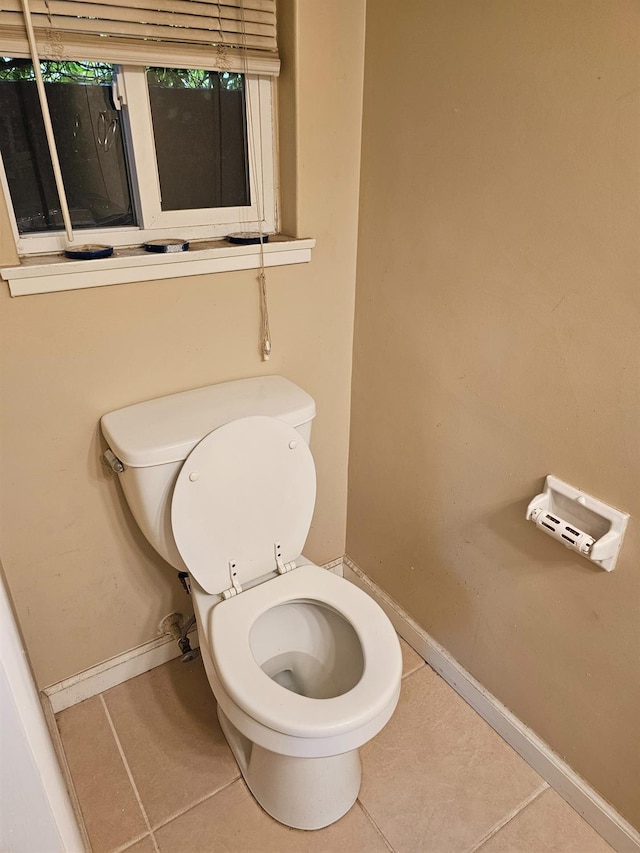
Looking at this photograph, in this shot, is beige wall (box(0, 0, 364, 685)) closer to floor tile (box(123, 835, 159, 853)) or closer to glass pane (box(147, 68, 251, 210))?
glass pane (box(147, 68, 251, 210))

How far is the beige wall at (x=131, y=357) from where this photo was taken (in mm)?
1149

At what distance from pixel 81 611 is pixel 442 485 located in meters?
0.93

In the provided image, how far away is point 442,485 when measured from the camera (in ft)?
4.55

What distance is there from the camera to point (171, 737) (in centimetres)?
141

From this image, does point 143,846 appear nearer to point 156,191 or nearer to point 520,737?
point 520,737

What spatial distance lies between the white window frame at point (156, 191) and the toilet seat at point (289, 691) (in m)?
0.81

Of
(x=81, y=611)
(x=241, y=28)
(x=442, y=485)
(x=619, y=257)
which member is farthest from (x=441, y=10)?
(x=81, y=611)

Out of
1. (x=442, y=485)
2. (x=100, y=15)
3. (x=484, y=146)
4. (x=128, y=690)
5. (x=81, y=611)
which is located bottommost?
(x=128, y=690)

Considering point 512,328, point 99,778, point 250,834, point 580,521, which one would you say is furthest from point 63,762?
point 512,328

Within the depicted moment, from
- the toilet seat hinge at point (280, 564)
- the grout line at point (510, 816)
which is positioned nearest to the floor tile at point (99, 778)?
the toilet seat hinge at point (280, 564)

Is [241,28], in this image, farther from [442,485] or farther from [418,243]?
[442,485]

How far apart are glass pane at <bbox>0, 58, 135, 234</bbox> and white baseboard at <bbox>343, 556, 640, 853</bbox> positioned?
4.15 feet

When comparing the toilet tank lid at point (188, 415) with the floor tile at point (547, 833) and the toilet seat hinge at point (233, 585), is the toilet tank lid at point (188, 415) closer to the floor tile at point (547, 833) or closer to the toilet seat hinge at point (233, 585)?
the toilet seat hinge at point (233, 585)

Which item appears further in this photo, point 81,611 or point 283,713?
point 81,611
